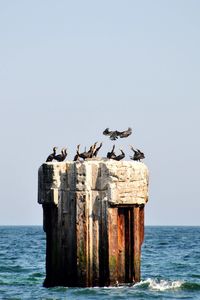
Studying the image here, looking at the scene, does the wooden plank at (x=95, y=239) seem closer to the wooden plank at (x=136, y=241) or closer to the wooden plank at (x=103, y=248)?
the wooden plank at (x=103, y=248)

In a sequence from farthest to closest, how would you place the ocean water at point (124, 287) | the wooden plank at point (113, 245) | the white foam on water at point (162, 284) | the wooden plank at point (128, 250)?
the white foam on water at point (162, 284) → the wooden plank at point (128, 250) → the ocean water at point (124, 287) → the wooden plank at point (113, 245)

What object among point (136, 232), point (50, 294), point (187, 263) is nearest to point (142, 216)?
point (136, 232)

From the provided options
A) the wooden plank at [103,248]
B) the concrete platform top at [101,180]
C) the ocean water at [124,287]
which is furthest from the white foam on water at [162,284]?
the concrete platform top at [101,180]

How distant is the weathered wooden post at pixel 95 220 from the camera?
1309 inches

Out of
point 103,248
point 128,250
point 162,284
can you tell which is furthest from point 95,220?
point 162,284

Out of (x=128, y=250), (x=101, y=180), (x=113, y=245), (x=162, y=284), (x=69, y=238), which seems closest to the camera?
(x=113, y=245)

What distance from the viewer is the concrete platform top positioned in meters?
33.3

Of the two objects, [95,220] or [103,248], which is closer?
[103,248]

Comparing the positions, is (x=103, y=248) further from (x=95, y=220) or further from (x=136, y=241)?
(x=136, y=241)

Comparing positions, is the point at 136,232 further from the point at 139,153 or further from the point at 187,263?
the point at 187,263

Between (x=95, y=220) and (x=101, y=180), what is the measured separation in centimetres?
114

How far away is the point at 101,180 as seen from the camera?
33406 mm

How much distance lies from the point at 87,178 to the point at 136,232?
2.14 meters

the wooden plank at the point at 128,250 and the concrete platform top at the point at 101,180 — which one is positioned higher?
the concrete platform top at the point at 101,180
